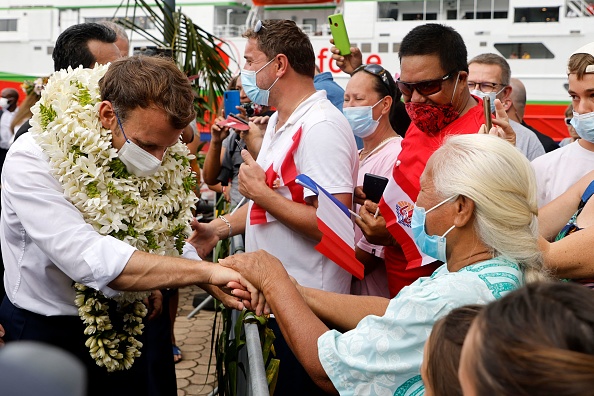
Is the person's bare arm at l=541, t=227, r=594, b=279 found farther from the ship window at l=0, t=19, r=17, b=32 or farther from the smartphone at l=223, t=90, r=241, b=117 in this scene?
the ship window at l=0, t=19, r=17, b=32

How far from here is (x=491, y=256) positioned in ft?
7.55

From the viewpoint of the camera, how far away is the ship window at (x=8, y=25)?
27303 mm

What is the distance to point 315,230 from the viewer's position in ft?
11.0

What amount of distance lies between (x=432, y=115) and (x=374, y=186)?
47 centimetres

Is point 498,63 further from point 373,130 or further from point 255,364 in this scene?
point 255,364

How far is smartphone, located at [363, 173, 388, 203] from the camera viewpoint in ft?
11.5

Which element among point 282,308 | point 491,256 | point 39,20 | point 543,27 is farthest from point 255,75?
point 39,20

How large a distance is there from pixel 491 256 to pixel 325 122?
53.9 inches

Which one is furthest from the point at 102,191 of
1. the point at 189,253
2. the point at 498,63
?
the point at 498,63

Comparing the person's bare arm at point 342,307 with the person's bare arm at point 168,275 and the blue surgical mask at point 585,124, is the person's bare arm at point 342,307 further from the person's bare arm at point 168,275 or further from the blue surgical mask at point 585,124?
the blue surgical mask at point 585,124

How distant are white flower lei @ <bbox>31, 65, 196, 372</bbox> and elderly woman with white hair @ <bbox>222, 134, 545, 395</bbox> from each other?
2.61 feet

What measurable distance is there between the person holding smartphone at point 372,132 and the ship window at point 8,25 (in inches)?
1040

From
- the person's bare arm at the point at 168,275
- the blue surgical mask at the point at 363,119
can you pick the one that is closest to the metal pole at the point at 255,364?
the person's bare arm at the point at 168,275

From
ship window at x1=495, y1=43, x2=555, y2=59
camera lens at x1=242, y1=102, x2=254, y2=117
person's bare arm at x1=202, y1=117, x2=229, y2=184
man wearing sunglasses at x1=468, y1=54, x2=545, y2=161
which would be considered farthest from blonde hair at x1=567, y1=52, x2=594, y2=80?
ship window at x1=495, y1=43, x2=555, y2=59
